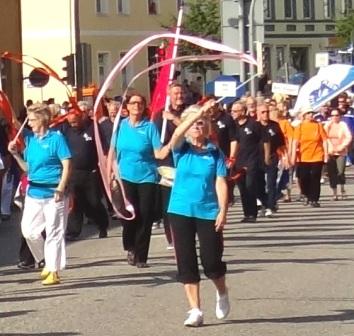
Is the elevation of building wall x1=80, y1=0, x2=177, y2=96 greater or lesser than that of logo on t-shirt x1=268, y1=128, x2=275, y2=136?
greater

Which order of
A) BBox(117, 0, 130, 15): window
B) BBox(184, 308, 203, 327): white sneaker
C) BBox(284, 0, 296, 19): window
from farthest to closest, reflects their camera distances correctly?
BBox(284, 0, 296, 19): window < BBox(117, 0, 130, 15): window < BBox(184, 308, 203, 327): white sneaker

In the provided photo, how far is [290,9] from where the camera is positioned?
8162 centimetres

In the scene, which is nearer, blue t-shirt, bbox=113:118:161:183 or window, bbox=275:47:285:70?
blue t-shirt, bbox=113:118:161:183

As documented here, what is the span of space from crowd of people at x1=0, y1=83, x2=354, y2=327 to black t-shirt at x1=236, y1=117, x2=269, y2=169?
1cm

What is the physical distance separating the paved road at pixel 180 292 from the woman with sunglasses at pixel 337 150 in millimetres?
6892

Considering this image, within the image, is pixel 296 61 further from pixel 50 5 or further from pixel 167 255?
pixel 167 255

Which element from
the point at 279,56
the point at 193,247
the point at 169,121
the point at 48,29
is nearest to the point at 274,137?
the point at 169,121

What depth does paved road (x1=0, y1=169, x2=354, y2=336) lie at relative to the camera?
11164 millimetres

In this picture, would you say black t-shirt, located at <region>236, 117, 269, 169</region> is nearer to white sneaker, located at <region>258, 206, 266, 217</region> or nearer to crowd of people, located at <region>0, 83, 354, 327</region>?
crowd of people, located at <region>0, 83, 354, 327</region>

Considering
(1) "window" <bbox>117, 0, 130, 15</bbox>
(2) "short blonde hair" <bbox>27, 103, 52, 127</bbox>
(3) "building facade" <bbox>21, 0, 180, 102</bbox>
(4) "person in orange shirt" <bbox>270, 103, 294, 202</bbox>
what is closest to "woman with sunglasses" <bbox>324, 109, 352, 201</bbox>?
(4) "person in orange shirt" <bbox>270, 103, 294, 202</bbox>

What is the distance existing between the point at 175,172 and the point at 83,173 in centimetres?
733

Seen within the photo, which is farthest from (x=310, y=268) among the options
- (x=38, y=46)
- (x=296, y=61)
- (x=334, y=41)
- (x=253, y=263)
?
(x=296, y=61)

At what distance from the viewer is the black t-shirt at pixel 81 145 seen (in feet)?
61.2

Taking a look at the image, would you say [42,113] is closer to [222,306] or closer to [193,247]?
[193,247]
